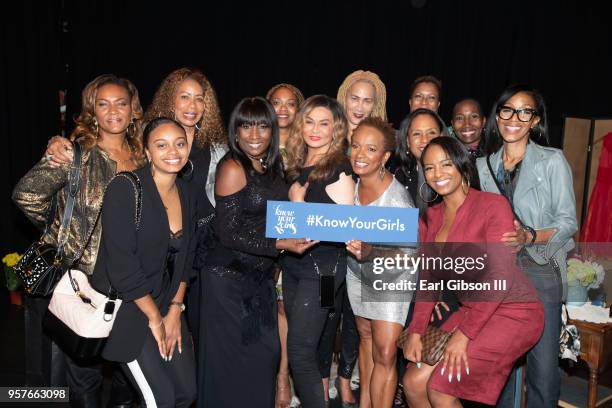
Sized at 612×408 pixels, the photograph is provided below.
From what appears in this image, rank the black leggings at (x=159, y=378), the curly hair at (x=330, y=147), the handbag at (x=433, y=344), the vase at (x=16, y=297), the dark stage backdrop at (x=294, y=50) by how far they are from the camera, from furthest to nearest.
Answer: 1. the vase at (x=16, y=297)
2. the dark stage backdrop at (x=294, y=50)
3. the curly hair at (x=330, y=147)
4. the handbag at (x=433, y=344)
5. the black leggings at (x=159, y=378)

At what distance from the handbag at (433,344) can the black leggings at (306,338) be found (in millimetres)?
576

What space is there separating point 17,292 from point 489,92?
6057 millimetres

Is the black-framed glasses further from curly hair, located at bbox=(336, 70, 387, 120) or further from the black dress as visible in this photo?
the black dress

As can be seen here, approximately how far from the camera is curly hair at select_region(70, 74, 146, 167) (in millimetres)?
3074

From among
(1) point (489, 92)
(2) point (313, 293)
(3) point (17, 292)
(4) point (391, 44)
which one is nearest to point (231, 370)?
(2) point (313, 293)

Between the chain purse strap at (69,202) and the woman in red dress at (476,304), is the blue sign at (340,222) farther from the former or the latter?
the chain purse strap at (69,202)

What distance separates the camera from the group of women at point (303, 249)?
2.66m

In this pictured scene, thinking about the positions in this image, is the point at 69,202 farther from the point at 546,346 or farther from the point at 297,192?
the point at 546,346

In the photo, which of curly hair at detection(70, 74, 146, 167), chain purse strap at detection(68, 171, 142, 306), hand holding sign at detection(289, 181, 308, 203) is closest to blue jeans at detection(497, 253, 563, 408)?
hand holding sign at detection(289, 181, 308, 203)

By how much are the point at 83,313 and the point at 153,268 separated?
386 mm

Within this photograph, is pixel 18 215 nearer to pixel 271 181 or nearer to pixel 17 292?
pixel 17 292

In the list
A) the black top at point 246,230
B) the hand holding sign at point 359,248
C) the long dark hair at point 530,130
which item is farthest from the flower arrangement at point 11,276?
the long dark hair at point 530,130

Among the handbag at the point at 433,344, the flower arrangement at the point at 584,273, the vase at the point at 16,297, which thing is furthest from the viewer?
the vase at the point at 16,297

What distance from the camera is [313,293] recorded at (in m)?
2.99
